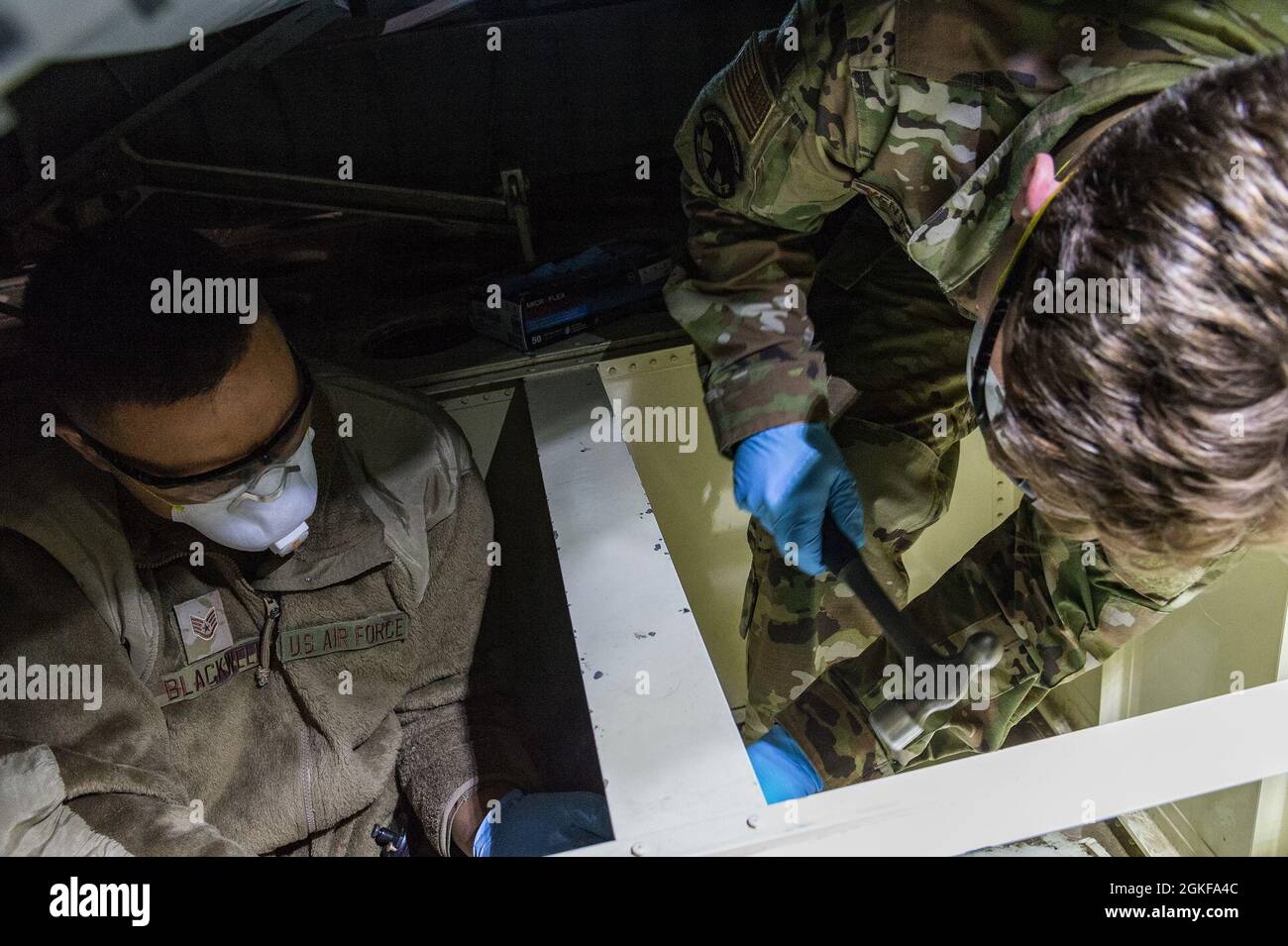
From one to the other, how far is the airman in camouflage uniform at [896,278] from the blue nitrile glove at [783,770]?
24mm

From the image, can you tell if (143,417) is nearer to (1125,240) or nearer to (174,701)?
(174,701)

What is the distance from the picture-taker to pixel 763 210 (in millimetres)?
1155

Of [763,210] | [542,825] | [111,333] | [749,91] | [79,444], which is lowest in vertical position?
[542,825]

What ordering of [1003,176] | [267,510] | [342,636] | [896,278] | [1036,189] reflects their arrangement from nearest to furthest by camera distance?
[1036,189], [1003,176], [267,510], [342,636], [896,278]

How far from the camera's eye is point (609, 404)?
1.32 meters

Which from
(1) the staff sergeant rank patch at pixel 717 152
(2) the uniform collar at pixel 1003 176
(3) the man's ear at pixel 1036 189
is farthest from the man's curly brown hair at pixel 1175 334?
(1) the staff sergeant rank patch at pixel 717 152

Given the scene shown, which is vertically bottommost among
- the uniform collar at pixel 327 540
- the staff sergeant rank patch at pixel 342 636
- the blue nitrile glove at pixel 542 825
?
the blue nitrile glove at pixel 542 825

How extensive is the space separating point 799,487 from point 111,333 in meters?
0.78

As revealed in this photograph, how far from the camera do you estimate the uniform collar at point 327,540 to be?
1.10 m

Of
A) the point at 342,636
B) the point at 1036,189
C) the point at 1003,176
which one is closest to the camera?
the point at 1036,189

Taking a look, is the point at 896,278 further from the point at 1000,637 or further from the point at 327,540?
the point at 327,540

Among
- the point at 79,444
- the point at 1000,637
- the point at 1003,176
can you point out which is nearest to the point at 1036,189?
the point at 1003,176

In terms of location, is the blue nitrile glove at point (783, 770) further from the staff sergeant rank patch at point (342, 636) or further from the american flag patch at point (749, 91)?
the american flag patch at point (749, 91)

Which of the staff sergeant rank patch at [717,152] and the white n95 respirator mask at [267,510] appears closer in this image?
the white n95 respirator mask at [267,510]
